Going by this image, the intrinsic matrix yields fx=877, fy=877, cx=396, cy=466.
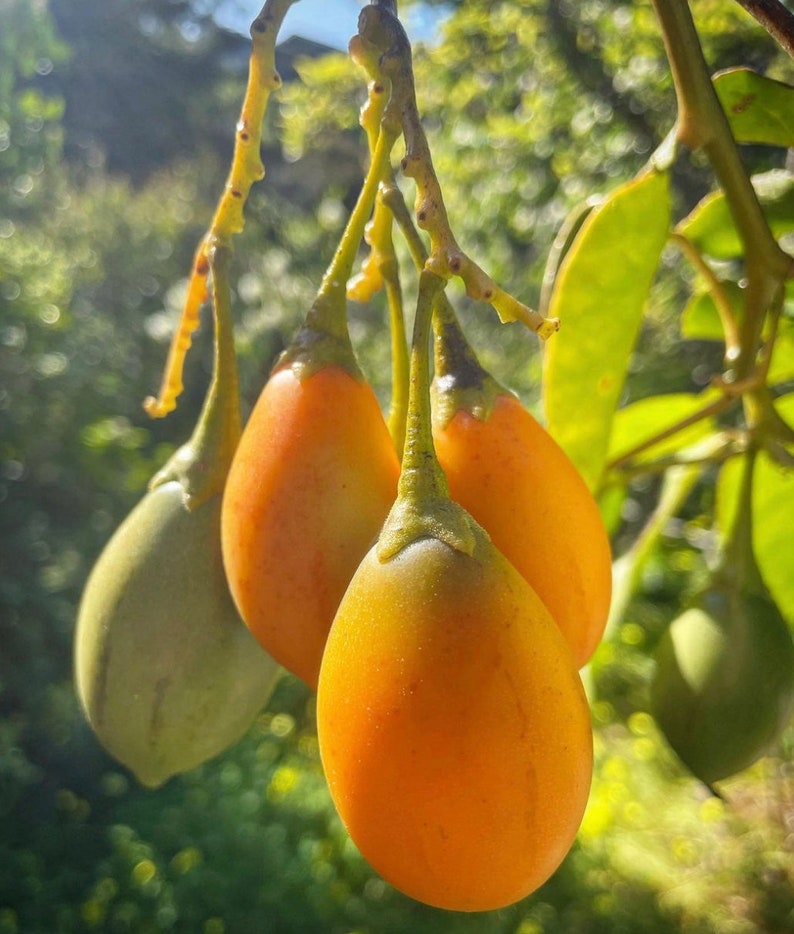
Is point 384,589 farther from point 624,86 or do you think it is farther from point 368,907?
point 624,86

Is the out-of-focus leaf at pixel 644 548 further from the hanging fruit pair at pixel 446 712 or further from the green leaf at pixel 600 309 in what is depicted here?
the hanging fruit pair at pixel 446 712

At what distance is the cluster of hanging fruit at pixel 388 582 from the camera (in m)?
0.35

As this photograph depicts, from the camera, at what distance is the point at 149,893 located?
7.57 ft

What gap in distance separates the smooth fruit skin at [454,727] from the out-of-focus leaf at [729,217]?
41 centimetres

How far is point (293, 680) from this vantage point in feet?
10.9

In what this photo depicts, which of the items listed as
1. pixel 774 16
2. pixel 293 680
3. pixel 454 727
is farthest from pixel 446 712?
pixel 293 680

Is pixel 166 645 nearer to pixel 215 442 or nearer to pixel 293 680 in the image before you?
pixel 215 442

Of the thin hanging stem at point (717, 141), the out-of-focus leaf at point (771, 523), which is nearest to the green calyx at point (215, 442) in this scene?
the thin hanging stem at point (717, 141)

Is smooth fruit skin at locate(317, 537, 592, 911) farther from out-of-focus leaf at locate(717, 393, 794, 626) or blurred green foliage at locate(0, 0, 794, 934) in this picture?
blurred green foliage at locate(0, 0, 794, 934)

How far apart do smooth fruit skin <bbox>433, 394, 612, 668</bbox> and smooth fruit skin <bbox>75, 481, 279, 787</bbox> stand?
7.5 inches

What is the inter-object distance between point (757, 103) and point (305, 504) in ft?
1.42

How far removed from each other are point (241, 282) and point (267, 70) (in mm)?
5412

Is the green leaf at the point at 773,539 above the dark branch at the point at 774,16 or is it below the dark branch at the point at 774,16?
below

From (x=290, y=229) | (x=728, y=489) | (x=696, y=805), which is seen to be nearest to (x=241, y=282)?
(x=290, y=229)
